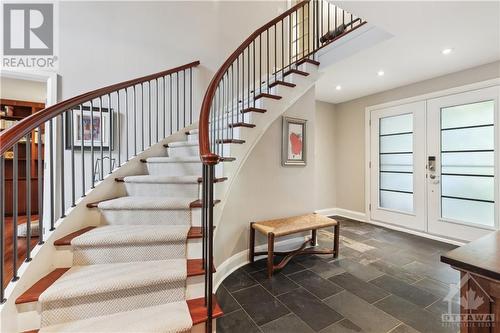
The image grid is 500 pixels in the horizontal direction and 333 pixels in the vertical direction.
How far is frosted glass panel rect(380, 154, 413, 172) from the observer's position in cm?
386

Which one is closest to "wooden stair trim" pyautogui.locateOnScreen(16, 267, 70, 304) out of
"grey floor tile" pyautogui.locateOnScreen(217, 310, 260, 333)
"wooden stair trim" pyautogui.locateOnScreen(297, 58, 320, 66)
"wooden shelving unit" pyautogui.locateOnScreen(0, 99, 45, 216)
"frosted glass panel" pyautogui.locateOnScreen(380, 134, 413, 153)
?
"grey floor tile" pyautogui.locateOnScreen(217, 310, 260, 333)

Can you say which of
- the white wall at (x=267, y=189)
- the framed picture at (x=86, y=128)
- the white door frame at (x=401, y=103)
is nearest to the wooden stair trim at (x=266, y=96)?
the white wall at (x=267, y=189)

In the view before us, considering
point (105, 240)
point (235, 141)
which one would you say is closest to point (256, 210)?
point (235, 141)

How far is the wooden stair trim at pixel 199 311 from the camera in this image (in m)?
1.36

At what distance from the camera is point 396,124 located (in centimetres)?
403

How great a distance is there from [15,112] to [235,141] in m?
5.18

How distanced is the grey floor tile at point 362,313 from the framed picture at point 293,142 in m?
1.64

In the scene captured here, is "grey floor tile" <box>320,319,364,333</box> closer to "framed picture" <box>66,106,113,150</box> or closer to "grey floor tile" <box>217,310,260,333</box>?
"grey floor tile" <box>217,310,260,333</box>

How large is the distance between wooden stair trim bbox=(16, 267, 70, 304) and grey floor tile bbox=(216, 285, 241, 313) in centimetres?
119

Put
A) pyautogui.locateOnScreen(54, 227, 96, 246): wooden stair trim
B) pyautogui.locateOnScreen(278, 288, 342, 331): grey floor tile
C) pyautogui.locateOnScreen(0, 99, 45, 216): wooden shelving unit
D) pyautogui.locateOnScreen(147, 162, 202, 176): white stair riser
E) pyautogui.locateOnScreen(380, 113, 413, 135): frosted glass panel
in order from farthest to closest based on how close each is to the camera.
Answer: pyautogui.locateOnScreen(0, 99, 45, 216): wooden shelving unit
pyautogui.locateOnScreen(380, 113, 413, 135): frosted glass panel
pyautogui.locateOnScreen(147, 162, 202, 176): white stair riser
pyautogui.locateOnScreen(278, 288, 342, 331): grey floor tile
pyautogui.locateOnScreen(54, 227, 96, 246): wooden stair trim

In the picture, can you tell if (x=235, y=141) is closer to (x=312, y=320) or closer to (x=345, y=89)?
(x=312, y=320)

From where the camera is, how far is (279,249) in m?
3.02

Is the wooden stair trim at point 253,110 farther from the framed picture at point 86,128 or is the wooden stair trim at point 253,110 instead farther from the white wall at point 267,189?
the framed picture at point 86,128

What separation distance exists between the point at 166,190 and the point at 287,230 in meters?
1.37
